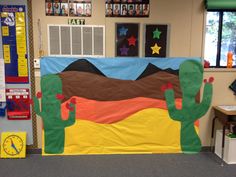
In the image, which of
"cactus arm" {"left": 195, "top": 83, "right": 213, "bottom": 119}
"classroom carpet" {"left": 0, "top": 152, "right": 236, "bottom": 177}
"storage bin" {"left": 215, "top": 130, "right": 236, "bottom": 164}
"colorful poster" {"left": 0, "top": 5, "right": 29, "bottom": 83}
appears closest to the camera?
"classroom carpet" {"left": 0, "top": 152, "right": 236, "bottom": 177}

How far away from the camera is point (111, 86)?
10.8ft

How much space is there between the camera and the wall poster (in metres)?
3.09

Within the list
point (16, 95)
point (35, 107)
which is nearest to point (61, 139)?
point (35, 107)

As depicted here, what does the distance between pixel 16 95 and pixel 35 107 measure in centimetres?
28

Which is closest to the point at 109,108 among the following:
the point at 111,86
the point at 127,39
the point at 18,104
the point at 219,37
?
the point at 111,86

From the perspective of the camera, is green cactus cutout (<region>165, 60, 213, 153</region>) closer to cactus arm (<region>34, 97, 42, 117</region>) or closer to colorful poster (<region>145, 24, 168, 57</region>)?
colorful poster (<region>145, 24, 168, 57</region>)

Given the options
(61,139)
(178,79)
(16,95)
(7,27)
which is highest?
(7,27)

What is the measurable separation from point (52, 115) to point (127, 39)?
4.45ft

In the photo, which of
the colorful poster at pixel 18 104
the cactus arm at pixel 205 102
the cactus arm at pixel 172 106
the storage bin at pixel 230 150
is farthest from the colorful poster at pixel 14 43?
the storage bin at pixel 230 150

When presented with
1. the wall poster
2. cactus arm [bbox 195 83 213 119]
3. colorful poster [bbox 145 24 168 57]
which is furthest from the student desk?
the wall poster

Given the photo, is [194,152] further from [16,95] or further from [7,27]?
[7,27]

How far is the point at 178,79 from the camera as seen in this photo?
3.34m

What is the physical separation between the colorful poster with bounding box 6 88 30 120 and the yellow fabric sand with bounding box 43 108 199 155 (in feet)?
1.91

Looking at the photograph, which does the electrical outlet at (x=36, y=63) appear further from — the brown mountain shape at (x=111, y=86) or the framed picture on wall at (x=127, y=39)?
the framed picture on wall at (x=127, y=39)
